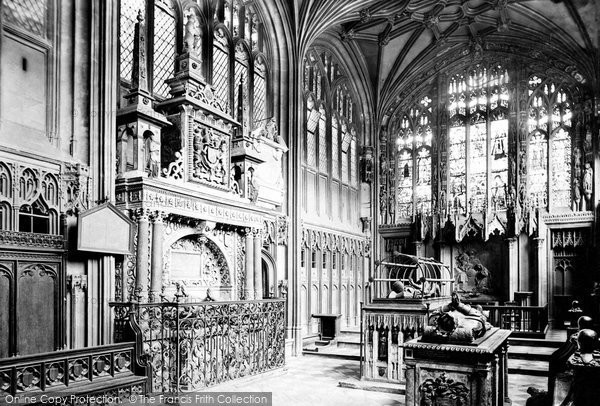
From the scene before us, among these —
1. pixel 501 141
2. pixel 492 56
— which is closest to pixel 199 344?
pixel 501 141

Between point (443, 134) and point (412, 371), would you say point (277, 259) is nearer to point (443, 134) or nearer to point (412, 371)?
point (412, 371)

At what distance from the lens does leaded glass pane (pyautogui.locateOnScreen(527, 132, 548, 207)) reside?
18828mm

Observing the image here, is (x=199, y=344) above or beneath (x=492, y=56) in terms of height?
beneath

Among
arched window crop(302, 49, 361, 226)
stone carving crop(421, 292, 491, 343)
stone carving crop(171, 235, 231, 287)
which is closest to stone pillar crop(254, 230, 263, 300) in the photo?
stone carving crop(171, 235, 231, 287)

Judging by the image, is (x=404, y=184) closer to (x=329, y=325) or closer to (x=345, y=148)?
(x=345, y=148)

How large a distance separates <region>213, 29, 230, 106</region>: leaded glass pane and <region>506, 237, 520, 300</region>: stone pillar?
36.7 feet

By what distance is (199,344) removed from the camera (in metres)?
8.73

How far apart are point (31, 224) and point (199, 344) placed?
317 cm

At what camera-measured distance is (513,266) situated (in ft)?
60.7

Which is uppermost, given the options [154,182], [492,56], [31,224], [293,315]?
[492,56]

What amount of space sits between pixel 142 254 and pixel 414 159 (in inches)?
589

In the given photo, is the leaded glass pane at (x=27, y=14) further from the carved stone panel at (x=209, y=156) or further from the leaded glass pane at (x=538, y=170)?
the leaded glass pane at (x=538, y=170)

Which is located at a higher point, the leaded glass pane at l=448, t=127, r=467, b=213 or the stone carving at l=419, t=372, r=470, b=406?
the leaded glass pane at l=448, t=127, r=467, b=213

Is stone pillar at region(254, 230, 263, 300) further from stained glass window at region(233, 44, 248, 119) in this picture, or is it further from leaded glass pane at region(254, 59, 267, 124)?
leaded glass pane at region(254, 59, 267, 124)
